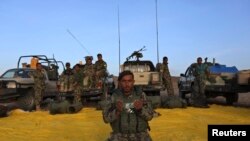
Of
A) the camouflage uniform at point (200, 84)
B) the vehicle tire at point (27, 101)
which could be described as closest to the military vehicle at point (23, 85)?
the vehicle tire at point (27, 101)

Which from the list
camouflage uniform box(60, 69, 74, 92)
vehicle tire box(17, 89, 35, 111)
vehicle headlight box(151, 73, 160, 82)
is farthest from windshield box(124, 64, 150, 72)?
vehicle tire box(17, 89, 35, 111)

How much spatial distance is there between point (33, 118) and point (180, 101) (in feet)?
17.4

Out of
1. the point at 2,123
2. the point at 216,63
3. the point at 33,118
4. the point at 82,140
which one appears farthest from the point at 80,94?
the point at 82,140

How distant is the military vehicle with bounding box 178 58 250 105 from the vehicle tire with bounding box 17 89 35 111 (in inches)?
265

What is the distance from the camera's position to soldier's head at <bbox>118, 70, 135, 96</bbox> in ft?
18.3

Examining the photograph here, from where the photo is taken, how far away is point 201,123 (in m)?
11.5

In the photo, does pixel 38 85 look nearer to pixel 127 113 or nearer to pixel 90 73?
pixel 90 73

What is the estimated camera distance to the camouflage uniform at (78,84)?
668 inches

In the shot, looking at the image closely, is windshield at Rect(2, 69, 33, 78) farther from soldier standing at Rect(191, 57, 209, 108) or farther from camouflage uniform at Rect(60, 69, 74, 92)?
soldier standing at Rect(191, 57, 209, 108)

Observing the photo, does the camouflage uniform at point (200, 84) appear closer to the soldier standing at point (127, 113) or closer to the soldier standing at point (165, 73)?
the soldier standing at point (165, 73)

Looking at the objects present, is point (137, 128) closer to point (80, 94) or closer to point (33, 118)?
point (33, 118)

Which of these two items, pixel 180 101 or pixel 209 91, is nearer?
pixel 180 101

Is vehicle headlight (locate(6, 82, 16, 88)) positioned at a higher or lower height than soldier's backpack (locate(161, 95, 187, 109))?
higher

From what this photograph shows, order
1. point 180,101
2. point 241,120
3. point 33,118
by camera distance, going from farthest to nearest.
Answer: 1. point 180,101
2. point 33,118
3. point 241,120
